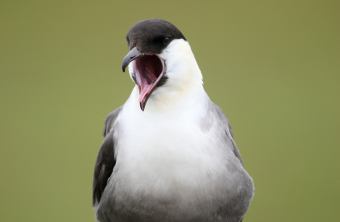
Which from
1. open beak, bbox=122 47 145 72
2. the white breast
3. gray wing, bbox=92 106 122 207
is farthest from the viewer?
gray wing, bbox=92 106 122 207

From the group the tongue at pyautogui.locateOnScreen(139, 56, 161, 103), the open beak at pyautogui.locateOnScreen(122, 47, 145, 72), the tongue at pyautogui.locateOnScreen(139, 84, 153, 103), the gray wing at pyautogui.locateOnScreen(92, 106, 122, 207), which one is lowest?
the gray wing at pyautogui.locateOnScreen(92, 106, 122, 207)

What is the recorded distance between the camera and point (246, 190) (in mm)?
1325

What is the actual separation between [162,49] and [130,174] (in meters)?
0.38

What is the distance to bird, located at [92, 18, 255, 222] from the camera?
1157 mm

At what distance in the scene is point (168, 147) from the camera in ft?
3.89

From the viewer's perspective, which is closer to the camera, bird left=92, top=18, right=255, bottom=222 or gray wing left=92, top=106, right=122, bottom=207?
bird left=92, top=18, right=255, bottom=222

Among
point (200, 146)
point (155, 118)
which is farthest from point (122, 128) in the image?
point (200, 146)

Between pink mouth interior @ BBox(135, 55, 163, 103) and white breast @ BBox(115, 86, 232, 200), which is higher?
pink mouth interior @ BBox(135, 55, 163, 103)

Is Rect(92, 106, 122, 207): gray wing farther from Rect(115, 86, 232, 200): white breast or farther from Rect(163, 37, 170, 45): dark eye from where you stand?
Rect(163, 37, 170, 45): dark eye

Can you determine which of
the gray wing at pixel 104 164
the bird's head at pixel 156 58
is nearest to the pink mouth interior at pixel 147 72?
the bird's head at pixel 156 58

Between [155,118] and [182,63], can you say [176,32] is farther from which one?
[155,118]

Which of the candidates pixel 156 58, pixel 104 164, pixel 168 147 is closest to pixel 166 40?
pixel 156 58

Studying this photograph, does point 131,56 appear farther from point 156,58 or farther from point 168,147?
point 168,147

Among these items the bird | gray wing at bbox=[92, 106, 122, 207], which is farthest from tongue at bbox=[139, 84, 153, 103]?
gray wing at bbox=[92, 106, 122, 207]
